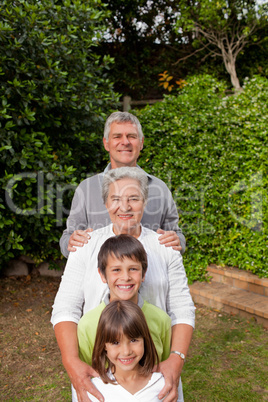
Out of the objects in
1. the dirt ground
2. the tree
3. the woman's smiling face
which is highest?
the tree

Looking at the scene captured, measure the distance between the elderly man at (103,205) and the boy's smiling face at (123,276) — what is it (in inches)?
28.3

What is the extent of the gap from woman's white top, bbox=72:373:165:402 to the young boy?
0.34 feet

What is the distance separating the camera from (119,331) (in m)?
1.42

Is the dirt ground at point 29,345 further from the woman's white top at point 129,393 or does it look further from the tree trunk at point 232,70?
the tree trunk at point 232,70

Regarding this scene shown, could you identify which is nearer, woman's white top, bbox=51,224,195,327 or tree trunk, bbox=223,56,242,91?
woman's white top, bbox=51,224,195,327

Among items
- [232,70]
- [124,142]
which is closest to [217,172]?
[124,142]

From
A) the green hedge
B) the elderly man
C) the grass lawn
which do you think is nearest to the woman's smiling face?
the elderly man

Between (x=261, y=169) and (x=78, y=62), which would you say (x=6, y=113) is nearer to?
(x=78, y=62)

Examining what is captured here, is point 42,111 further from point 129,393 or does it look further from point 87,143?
point 129,393

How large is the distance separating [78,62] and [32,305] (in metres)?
3.46

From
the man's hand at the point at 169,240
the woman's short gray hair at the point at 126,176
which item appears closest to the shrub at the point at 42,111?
the woman's short gray hair at the point at 126,176

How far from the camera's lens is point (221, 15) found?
834 cm

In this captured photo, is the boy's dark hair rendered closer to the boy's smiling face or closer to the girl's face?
the boy's smiling face

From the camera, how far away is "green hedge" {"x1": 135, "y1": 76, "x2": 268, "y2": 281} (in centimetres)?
499
